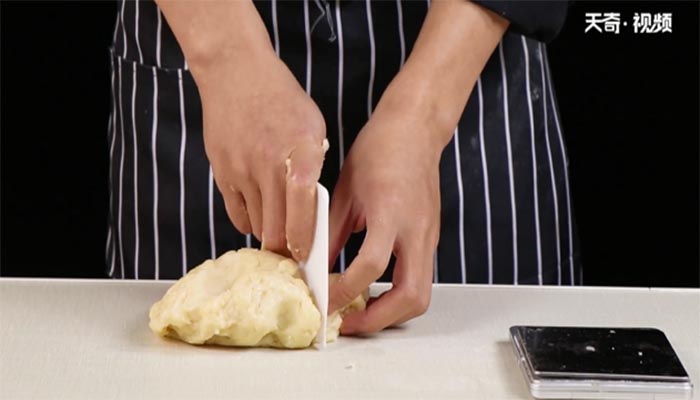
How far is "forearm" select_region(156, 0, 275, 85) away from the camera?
1.52m

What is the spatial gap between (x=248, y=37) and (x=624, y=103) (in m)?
1.27

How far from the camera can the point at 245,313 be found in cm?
130

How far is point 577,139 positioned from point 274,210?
1361mm

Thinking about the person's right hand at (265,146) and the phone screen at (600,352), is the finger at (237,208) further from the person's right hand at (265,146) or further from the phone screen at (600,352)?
the phone screen at (600,352)

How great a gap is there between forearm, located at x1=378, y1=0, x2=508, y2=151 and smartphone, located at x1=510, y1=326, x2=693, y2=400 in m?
0.35

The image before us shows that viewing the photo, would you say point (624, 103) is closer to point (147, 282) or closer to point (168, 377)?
point (147, 282)

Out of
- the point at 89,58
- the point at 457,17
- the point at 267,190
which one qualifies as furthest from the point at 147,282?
the point at 89,58

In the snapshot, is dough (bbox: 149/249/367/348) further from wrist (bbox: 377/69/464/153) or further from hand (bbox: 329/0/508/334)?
wrist (bbox: 377/69/464/153)

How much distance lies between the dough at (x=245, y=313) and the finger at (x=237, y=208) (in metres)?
0.15

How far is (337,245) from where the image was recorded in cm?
147

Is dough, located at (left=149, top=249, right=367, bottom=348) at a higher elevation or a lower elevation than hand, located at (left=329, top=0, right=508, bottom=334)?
lower

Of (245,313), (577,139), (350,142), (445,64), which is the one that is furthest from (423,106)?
(577,139)

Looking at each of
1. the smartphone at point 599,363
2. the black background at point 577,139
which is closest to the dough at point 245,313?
the smartphone at point 599,363

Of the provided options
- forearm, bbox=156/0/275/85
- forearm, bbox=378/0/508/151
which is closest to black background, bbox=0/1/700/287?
forearm, bbox=378/0/508/151
